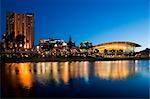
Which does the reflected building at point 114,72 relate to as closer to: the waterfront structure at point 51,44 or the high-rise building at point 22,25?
the waterfront structure at point 51,44

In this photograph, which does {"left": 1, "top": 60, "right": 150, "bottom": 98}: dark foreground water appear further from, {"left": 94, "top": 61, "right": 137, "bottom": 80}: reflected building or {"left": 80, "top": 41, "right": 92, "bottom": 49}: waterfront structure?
{"left": 80, "top": 41, "right": 92, "bottom": 49}: waterfront structure

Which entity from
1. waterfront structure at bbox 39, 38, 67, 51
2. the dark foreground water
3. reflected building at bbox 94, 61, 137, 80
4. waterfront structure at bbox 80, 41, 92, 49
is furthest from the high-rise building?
the dark foreground water

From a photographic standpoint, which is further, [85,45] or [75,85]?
[85,45]

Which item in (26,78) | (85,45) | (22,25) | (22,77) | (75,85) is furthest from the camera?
(85,45)

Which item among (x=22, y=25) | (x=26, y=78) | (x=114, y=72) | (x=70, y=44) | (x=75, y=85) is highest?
(x=22, y=25)

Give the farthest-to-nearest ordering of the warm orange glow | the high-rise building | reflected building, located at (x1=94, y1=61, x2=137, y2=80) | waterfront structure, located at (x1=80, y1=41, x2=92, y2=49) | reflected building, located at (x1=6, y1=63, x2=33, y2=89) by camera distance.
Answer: waterfront structure, located at (x1=80, y1=41, x2=92, y2=49) → the high-rise building → reflected building, located at (x1=94, y1=61, x2=137, y2=80) → reflected building, located at (x1=6, y1=63, x2=33, y2=89) → the warm orange glow

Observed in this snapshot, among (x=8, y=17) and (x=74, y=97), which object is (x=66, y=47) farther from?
(x=74, y=97)

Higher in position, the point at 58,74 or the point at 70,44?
the point at 70,44

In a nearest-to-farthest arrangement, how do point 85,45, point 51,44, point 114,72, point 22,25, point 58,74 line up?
Answer: point 58,74
point 114,72
point 22,25
point 51,44
point 85,45

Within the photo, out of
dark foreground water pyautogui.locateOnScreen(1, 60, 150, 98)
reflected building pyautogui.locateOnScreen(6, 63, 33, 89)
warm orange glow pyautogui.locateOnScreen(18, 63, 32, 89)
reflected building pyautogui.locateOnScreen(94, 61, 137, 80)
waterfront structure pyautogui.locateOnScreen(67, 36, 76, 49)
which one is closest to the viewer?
dark foreground water pyautogui.locateOnScreen(1, 60, 150, 98)

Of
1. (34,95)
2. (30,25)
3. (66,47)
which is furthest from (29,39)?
(34,95)

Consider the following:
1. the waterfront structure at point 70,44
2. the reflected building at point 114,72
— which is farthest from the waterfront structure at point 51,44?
the reflected building at point 114,72

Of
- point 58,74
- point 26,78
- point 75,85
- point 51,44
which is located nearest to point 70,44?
point 51,44

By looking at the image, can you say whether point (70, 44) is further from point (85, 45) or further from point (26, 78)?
point (26, 78)
